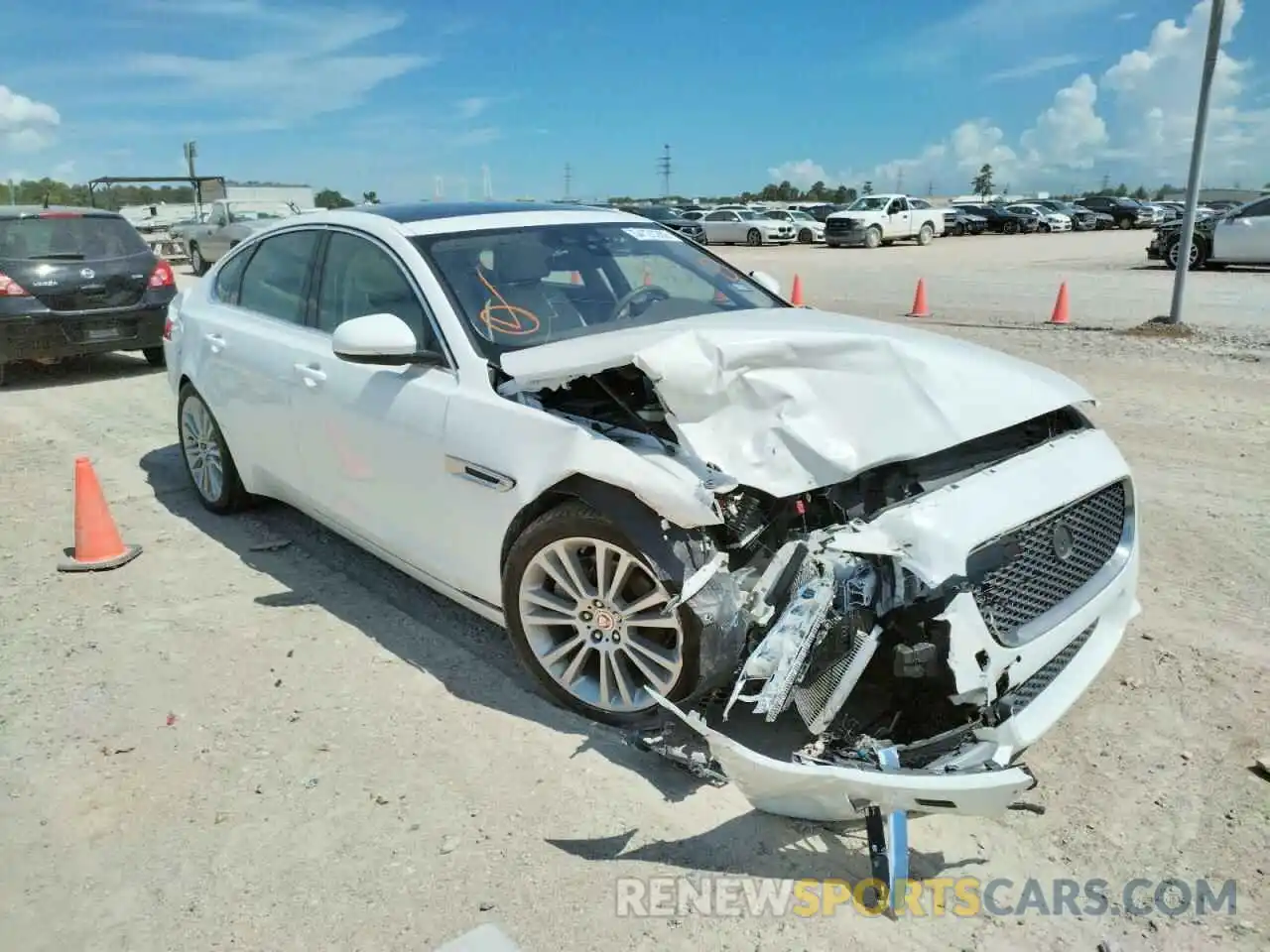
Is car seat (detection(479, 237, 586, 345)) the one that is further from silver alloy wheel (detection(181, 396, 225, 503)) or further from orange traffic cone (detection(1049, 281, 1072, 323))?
orange traffic cone (detection(1049, 281, 1072, 323))

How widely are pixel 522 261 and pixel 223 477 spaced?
2.49 metres

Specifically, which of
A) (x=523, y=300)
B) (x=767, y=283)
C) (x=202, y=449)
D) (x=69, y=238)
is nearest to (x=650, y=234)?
(x=767, y=283)

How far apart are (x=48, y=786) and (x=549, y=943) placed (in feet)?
6.13

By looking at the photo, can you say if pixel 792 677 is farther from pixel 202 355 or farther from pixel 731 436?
pixel 202 355

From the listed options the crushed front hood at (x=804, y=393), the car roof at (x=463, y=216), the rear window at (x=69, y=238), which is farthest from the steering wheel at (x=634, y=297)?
the rear window at (x=69, y=238)

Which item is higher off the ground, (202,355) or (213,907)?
(202,355)

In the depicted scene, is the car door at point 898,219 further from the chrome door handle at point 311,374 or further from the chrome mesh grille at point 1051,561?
the chrome mesh grille at point 1051,561

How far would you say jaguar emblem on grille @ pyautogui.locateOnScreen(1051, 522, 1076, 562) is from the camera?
9.78ft

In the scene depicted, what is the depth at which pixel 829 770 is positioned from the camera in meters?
2.37

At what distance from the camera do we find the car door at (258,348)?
4570 millimetres

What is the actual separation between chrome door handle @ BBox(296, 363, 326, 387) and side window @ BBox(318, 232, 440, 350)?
19 centimetres

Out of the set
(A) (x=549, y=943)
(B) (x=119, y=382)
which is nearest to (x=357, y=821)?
(A) (x=549, y=943)

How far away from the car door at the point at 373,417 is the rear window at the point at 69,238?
6.70m

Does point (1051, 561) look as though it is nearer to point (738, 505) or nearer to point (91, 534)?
point (738, 505)
